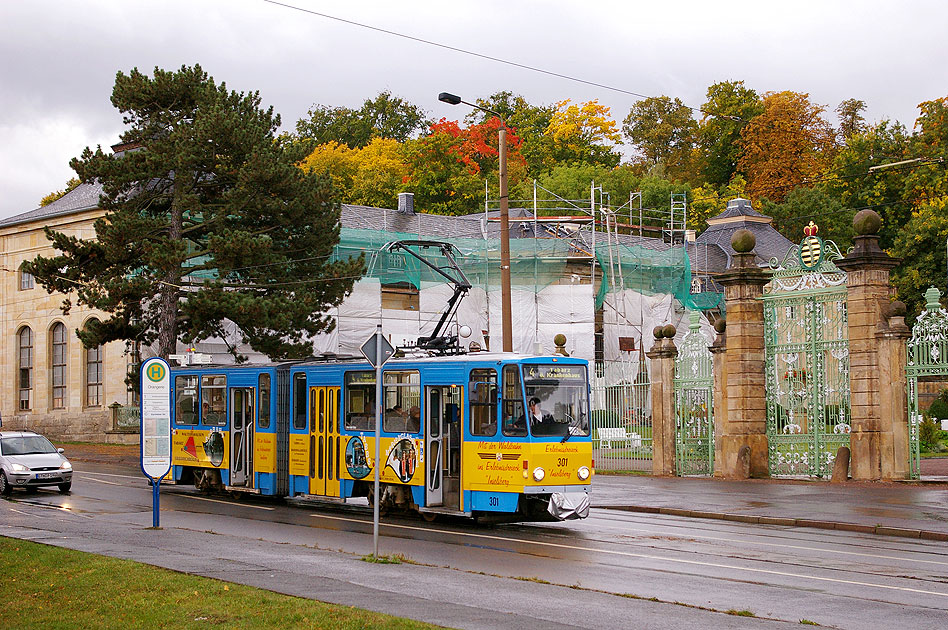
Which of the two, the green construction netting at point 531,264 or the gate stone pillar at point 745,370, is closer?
the gate stone pillar at point 745,370

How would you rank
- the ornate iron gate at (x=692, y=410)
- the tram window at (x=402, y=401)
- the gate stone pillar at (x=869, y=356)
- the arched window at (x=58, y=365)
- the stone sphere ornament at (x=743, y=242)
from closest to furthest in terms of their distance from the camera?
the tram window at (x=402, y=401), the gate stone pillar at (x=869, y=356), the stone sphere ornament at (x=743, y=242), the ornate iron gate at (x=692, y=410), the arched window at (x=58, y=365)

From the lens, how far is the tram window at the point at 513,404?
741 inches

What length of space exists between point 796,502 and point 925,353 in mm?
5273

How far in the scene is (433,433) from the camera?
20000 mm

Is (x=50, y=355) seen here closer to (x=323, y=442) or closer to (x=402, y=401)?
(x=323, y=442)

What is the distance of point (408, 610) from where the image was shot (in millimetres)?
10375

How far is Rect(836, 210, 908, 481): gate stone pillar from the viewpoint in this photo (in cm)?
2566

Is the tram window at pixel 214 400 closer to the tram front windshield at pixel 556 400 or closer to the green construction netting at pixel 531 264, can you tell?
the tram front windshield at pixel 556 400

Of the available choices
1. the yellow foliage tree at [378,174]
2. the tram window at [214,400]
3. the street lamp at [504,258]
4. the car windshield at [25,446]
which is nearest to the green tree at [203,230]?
the car windshield at [25,446]

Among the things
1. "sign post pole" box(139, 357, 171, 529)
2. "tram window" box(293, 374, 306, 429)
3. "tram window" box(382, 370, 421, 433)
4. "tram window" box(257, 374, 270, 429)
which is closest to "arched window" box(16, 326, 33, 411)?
"tram window" box(257, 374, 270, 429)

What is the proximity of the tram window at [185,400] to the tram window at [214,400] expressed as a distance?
0.42 metres

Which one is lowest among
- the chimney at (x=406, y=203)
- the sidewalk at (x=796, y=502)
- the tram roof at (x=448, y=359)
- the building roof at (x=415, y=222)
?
the sidewalk at (x=796, y=502)

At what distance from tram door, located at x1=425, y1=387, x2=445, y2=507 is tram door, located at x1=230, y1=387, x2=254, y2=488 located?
6231 mm

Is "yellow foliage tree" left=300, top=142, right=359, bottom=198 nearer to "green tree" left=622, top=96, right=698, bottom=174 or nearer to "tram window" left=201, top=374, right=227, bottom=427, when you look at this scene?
"green tree" left=622, top=96, right=698, bottom=174
